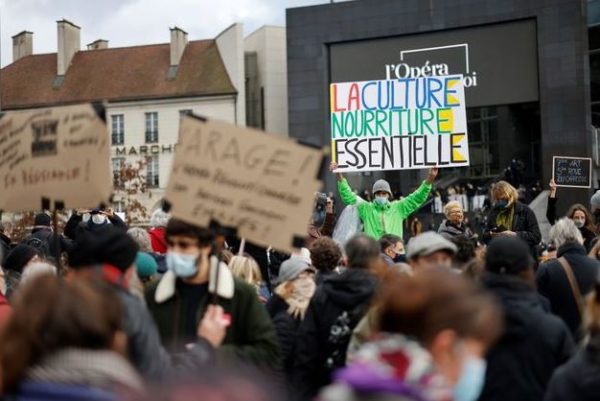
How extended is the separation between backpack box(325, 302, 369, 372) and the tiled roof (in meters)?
45.6

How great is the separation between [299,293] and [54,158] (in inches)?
68.5

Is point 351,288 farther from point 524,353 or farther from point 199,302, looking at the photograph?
point 524,353

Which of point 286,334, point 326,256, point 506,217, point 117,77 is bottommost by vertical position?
point 286,334

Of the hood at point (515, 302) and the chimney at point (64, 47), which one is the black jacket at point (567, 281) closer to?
the hood at point (515, 302)

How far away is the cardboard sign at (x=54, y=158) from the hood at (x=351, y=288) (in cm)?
138

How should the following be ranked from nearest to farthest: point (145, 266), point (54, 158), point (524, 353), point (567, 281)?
point (524, 353)
point (54, 158)
point (145, 266)
point (567, 281)

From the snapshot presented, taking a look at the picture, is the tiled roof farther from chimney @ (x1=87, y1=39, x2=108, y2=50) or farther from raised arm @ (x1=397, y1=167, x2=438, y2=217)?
raised arm @ (x1=397, y1=167, x2=438, y2=217)

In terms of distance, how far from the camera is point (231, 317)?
169 inches

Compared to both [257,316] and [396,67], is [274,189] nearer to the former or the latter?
[257,316]

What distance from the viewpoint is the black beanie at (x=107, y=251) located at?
3.81 m

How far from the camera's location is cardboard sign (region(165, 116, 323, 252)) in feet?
13.5

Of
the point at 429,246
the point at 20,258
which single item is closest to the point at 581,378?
the point at 429,246

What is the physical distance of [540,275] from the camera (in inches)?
245

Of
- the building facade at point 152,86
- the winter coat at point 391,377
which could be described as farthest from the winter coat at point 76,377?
the building facade at point 152,86
